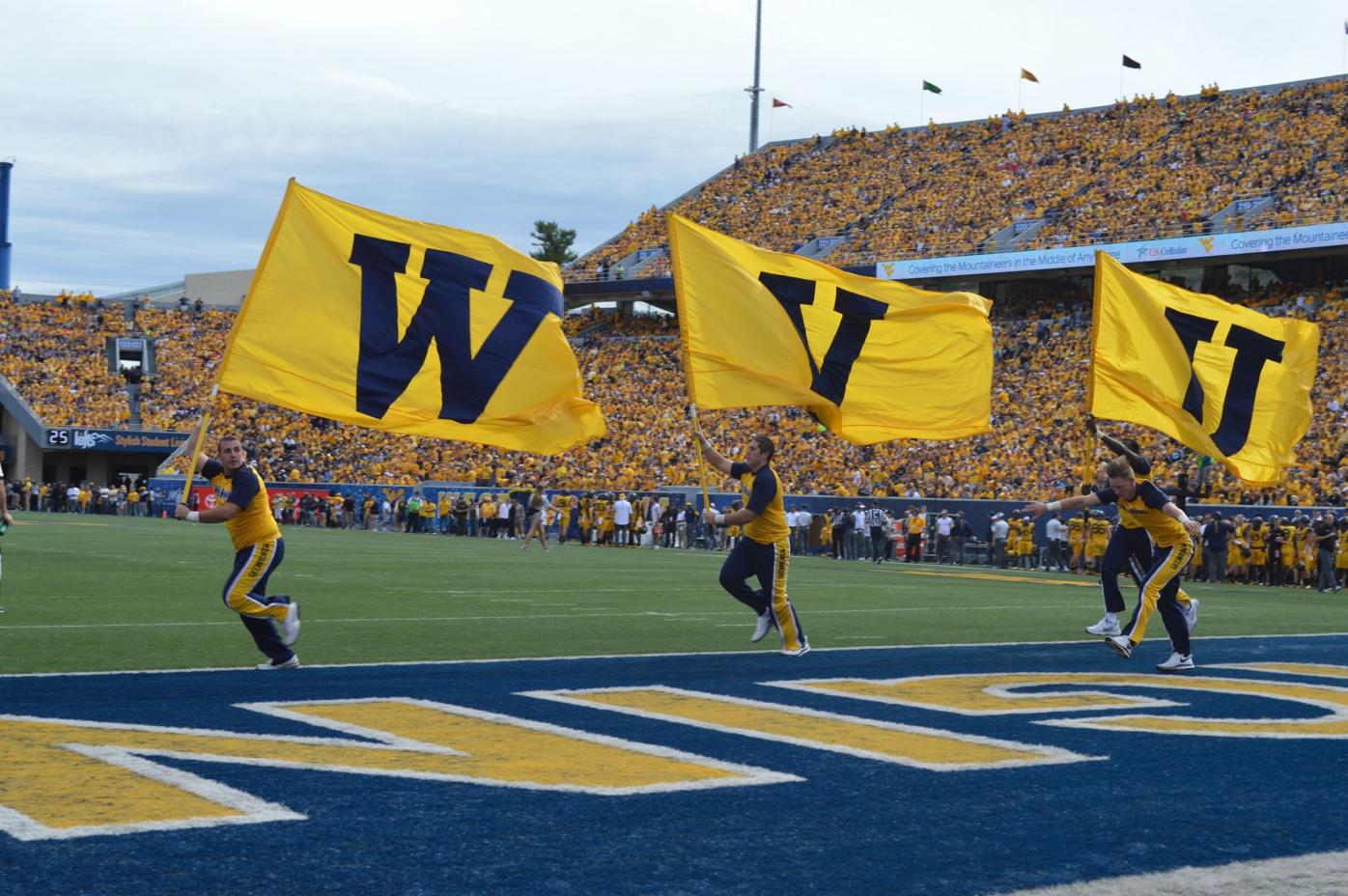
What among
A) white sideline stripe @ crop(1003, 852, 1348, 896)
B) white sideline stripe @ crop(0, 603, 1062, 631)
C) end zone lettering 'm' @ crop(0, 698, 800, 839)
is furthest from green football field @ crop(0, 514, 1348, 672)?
white sideline stripe @ crop(1003, 852, 1348, 896)

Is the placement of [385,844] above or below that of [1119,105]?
below

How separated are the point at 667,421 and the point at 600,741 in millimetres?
40930

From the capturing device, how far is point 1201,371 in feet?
51.6

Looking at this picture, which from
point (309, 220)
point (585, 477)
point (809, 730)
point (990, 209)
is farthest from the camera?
point (990, 209)

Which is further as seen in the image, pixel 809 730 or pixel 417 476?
pixel 417 476

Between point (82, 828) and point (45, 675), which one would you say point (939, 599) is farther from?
point (82, 828)

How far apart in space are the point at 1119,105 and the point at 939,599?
37790 mm

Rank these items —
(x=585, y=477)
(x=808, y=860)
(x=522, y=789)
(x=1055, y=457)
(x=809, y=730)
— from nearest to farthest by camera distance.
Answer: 1. (x=808, y=860)
2. (x=522, y=789)
3. (x=809, y=730)
4. (x=1055, y=457)
5. (x=585, y=477)

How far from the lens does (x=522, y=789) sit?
238 inches

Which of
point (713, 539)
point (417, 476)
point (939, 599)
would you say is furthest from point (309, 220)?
point (417, 476)

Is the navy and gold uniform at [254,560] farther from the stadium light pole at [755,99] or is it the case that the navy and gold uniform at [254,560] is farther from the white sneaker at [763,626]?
the stadium light pole at [755,99]

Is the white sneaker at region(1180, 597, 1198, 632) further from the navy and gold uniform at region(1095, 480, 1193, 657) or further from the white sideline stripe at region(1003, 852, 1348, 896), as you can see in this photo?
the white sideline stripe at region(1003, 852, 1348, 896)

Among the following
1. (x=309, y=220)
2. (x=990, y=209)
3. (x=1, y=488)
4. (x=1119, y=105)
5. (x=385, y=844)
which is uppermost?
(x=1119, y=105)

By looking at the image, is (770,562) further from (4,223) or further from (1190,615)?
(4,223)
